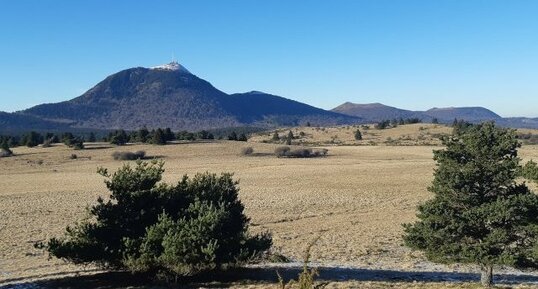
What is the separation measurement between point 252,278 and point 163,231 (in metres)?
3.76

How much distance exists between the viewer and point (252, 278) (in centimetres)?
1956

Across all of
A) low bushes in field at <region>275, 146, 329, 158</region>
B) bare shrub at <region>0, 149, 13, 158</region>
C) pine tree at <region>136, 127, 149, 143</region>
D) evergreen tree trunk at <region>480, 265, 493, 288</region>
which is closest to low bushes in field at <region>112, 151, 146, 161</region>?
bare shrub at <region>0, 149, 13, 158</region>

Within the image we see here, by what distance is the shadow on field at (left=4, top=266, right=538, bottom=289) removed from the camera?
61.4ft

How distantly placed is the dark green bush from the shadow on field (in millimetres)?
508

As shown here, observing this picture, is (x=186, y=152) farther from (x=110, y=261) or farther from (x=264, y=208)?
(x=110, y=261)

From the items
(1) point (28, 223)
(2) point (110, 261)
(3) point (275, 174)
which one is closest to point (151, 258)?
(2) point (110, 261)

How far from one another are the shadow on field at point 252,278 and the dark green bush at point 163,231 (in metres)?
0.51

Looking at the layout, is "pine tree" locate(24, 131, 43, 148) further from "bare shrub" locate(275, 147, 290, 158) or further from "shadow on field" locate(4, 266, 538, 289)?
"shadow on field" locate(4, 266, 538, 289)

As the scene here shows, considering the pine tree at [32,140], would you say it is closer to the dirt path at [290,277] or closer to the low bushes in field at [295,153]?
the low bushes in field at [295,153]

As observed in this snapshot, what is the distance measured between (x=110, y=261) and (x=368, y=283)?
336 inches

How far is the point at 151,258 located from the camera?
17906 mm

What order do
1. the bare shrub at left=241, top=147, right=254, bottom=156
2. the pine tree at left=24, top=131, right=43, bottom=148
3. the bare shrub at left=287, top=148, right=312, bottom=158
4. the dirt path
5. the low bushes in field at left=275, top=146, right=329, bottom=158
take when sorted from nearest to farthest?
1. the dirt path
2. the bare shrub at left=287, top=148, right=312, bottom=158
3. the low bushes in field at left=275, top=146, right=329, bottom=158
4. the bare shrub at left=241, top=147, right=254, bottom=156
5. the pine tree at left=24, top=131, right=43, bottom=148

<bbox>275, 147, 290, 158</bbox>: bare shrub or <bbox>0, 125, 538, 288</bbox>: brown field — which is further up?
<bbox>275, 147, 290, 158</bbox>: bare shrub

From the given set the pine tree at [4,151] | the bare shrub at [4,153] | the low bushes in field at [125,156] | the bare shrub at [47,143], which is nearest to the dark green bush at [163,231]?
the low bushes in field at [125,156]
